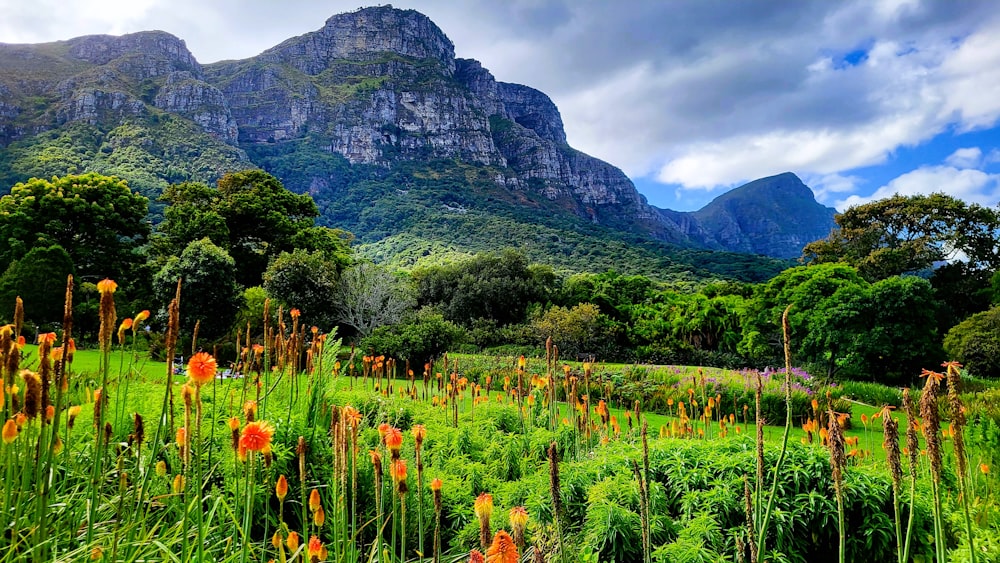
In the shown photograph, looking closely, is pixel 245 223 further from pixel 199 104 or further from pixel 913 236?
pixel 199 104

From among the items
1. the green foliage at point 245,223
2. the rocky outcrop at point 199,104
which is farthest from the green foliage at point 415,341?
the rocky outcrop at point 199,104

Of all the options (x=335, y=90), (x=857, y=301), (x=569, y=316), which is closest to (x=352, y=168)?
(x=335, y=90)

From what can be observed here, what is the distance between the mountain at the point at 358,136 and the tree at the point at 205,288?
3381cm

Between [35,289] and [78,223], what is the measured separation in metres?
5.90

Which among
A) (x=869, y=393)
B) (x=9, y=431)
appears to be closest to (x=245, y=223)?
(x=869, y=393)

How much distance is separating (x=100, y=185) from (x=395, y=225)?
48058mm

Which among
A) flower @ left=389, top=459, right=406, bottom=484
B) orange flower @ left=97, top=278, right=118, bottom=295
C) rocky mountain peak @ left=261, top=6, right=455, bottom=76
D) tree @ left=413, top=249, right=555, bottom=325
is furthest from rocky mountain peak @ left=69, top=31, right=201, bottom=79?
flower @ left=389, top=459, right=406, bottom=484

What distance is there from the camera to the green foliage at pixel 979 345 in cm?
1608

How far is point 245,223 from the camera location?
27078mm

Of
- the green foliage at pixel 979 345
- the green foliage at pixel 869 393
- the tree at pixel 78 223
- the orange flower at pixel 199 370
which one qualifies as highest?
the tree at pixel 78 223

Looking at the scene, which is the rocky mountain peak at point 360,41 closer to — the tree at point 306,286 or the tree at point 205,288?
the tree at point 306,286

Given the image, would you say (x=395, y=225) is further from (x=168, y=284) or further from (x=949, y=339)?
(x=949, y=339)

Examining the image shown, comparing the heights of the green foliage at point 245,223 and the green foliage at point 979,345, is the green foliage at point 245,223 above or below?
above

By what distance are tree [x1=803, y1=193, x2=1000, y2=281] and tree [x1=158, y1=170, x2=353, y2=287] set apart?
28.7 meters
